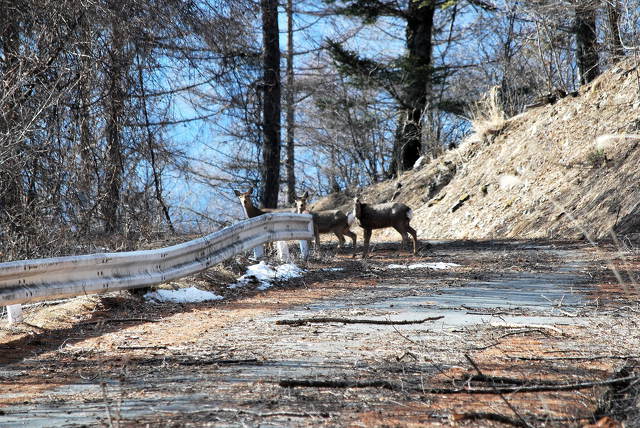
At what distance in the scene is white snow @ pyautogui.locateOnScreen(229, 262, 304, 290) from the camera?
11775mm

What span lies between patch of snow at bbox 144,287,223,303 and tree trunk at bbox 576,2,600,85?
17.1m

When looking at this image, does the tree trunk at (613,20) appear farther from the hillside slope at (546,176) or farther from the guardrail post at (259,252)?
the guardrail post at (259,252)

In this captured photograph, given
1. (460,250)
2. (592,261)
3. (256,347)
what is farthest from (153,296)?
(460,250)

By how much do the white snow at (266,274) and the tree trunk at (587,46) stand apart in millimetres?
14691

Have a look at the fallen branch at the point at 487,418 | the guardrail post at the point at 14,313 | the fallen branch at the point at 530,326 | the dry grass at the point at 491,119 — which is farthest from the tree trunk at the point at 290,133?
the fallen branch at the point at 487,418

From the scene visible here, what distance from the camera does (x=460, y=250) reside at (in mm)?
17656

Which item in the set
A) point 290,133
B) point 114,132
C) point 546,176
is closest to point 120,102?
point 114,132

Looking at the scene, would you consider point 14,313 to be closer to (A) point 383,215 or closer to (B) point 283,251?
(B) point 283,251

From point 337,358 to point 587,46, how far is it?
23.0 meters

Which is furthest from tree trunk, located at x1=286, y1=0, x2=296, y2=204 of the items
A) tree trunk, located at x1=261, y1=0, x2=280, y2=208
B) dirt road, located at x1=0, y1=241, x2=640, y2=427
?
dirt road, located at x1=0, y1=241, x2=640, y2=427

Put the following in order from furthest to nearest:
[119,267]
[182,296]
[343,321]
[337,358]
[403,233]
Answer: [403,233] → [182,296] → [119,267] → [343,321] → [337,358]

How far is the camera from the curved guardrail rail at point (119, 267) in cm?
770

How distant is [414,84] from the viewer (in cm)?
3123

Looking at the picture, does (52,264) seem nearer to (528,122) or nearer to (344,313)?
(344,313)
